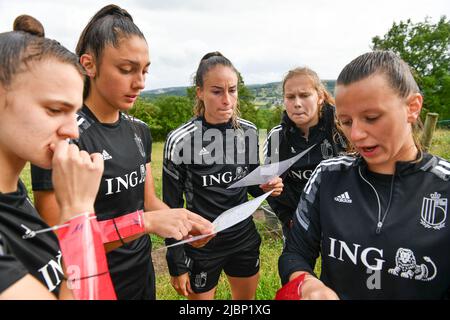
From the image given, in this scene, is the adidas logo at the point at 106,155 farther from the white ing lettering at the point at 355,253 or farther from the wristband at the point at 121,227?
the white ing lettering at the point at 355,253

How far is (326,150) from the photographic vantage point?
3.19m

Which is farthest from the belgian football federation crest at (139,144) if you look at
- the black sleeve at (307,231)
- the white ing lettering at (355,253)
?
the white ing lettering at (355,253)

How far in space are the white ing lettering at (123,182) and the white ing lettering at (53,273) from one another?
2.56 feet

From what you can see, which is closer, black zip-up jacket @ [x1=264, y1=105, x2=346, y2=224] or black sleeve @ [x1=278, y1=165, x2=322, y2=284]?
black sleeve @ [x1=278, y1=165, x2=322, y2=284]

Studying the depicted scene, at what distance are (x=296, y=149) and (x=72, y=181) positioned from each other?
2494 millimetres

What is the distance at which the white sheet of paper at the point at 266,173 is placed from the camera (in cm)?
285

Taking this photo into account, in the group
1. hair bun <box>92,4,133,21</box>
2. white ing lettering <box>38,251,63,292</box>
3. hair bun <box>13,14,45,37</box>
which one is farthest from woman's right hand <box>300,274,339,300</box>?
hair bun <box>92,4,133,21</box>

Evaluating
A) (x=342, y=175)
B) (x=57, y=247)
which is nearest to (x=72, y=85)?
(x=57, y=247)

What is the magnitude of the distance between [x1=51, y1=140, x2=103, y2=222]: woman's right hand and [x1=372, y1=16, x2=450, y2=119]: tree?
37.8 meters

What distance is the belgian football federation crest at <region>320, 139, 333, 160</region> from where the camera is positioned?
3174mm

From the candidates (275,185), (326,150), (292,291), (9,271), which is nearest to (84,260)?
(9,271)

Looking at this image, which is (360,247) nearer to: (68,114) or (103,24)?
(68,114)

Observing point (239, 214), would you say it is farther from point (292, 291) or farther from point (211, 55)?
point (211, 55)

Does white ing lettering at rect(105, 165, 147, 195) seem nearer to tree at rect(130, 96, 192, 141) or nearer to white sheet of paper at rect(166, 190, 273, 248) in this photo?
white sheet of paper at rect(166, 190, 273, 248)
